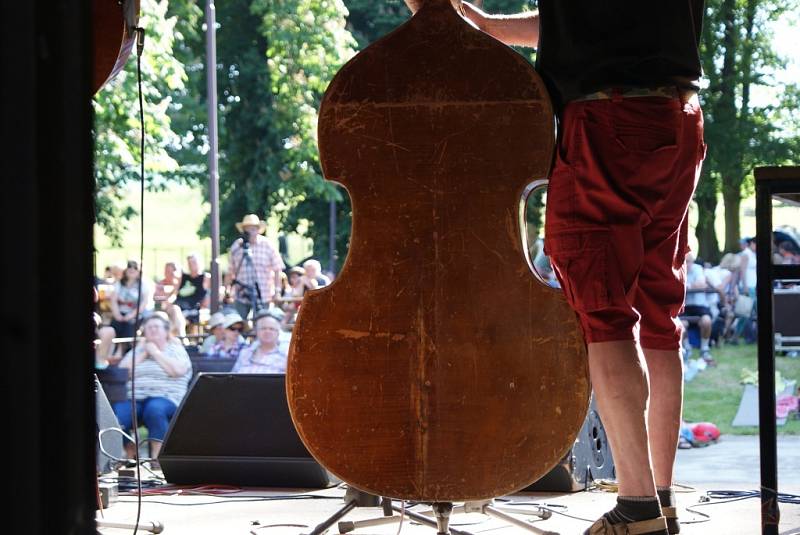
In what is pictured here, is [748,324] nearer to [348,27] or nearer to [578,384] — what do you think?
[348,27]

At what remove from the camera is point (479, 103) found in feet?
6.74

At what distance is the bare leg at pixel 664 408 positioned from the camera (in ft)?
7.46

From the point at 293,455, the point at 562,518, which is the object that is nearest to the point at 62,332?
the point at 562,518

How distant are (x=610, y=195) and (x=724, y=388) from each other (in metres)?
9.73

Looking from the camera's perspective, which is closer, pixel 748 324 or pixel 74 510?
pixel 74 510

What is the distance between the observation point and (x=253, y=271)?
1137 centimetres

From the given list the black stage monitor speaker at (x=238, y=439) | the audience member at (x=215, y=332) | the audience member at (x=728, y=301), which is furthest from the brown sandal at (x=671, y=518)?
the audience member at (x=728, y=301)

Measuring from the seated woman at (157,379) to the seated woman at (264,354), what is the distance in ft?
1.58

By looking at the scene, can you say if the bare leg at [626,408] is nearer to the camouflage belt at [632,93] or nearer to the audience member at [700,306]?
the camouflage belt at [632,93]

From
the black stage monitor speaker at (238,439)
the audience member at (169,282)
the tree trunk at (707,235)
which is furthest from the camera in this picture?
the tree trunk at (707,235)

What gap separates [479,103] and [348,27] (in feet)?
58.5

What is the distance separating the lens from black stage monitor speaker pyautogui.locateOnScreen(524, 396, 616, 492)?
333cm

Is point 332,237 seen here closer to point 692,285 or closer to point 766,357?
point 692,285

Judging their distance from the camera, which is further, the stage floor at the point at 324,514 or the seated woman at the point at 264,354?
the seated woman at the point at 264,354
